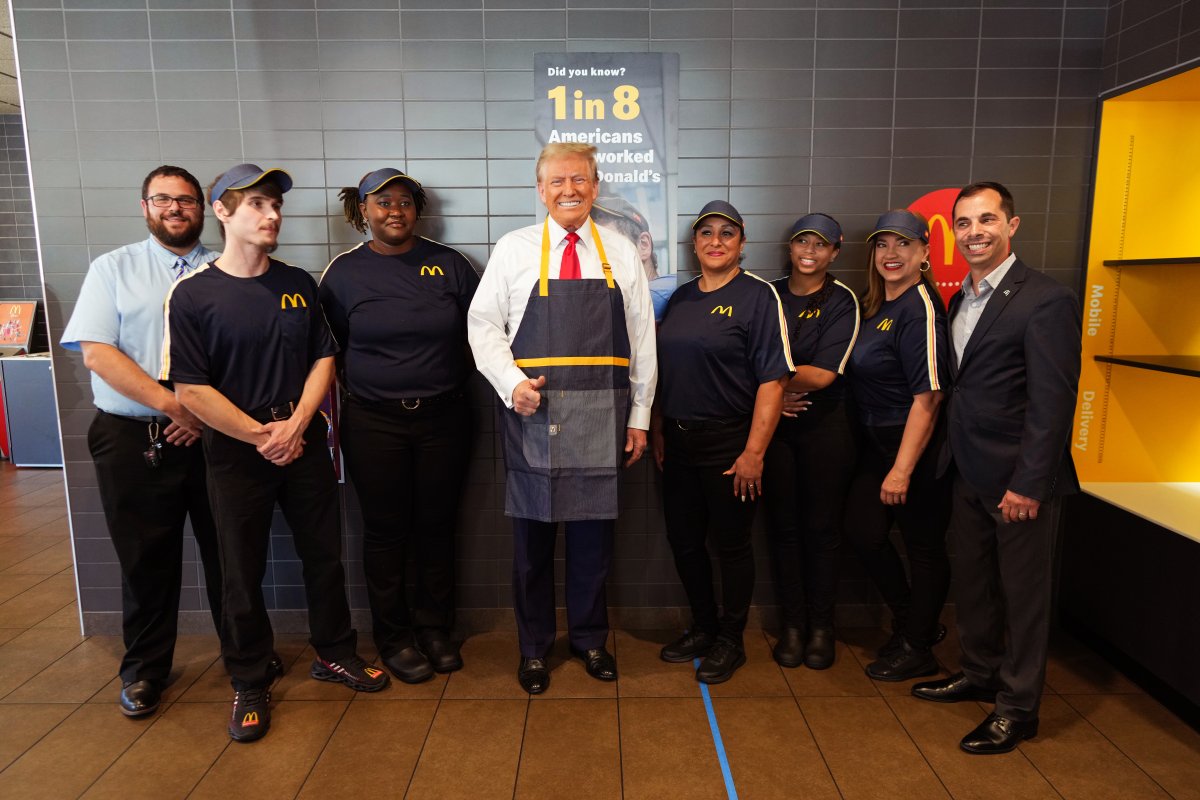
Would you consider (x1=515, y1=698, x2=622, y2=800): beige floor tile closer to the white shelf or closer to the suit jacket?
the suit jacket

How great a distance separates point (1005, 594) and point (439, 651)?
2.00 m

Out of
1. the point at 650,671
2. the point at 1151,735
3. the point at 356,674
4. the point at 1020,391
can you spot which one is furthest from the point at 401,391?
the point at 1151,735

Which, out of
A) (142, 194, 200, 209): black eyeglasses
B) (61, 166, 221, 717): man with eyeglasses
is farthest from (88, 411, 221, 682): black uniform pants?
(142, 194, 200, 209): black eyeglasses

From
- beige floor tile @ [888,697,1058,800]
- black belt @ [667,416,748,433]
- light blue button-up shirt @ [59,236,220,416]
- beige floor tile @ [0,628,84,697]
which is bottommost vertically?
beige floor tile @ [0,628,84,697]

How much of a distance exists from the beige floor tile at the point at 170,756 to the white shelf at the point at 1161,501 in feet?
→ 10.6

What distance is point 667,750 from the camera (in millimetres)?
2260

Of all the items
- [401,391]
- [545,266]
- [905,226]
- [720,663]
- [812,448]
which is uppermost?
[905,226]

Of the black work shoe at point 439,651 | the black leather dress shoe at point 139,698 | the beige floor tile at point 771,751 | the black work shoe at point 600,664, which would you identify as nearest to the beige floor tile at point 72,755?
the black leather dress shoe at point 139,698

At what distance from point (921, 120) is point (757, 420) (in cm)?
147

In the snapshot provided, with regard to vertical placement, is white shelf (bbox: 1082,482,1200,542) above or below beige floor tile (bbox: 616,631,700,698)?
above

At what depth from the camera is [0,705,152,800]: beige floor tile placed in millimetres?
2117

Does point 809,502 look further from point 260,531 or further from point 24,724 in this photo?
point 24,724

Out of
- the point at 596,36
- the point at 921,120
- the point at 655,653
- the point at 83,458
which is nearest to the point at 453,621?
the point at 655,653

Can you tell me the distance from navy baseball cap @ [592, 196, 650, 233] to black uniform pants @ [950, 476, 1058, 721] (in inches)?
60.1
